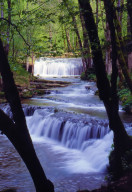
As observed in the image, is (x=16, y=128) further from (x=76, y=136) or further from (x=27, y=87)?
(x=27, y=87)

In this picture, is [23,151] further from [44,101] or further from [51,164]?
[44,101]

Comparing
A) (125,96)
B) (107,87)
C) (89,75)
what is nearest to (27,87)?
(125,96)

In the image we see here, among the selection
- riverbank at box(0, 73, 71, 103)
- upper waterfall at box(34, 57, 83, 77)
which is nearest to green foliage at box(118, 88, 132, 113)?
riverbank at box(0, 73, 71, 103)

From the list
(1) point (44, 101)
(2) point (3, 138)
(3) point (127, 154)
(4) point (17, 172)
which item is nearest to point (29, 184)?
(4) point (17, 172)

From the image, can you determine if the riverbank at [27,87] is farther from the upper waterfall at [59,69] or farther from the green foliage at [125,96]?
the upper waterfall at [59,69]

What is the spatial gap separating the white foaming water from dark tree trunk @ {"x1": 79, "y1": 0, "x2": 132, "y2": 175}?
7.12 ft

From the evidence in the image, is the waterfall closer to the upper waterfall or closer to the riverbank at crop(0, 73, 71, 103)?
the riverbank at crop(0, 73, 71, 103)

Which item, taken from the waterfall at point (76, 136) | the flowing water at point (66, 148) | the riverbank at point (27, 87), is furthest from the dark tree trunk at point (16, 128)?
the riverbank at point (27, 87)

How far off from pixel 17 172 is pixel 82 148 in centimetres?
322

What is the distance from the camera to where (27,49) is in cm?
529

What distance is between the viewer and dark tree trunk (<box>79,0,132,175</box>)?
16.6 feet

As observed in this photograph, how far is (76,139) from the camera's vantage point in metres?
10.8

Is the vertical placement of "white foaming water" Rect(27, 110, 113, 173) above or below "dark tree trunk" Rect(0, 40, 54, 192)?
below

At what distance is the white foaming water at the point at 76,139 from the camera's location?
29.6 ft
